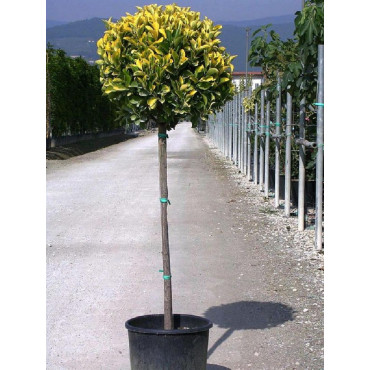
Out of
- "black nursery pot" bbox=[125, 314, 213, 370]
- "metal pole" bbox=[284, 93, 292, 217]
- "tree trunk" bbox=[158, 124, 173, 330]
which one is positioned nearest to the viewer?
"black nursery pot" bbox=[125, 314, 213, 370]

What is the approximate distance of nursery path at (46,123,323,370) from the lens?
5.78 meters

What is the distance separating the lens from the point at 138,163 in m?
25.8

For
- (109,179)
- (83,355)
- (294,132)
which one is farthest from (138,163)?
(83,355)

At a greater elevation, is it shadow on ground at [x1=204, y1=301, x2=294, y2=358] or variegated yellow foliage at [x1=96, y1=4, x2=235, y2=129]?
variegated yellow foliage at [x1=96, y1=4, x2=235, y2=129]

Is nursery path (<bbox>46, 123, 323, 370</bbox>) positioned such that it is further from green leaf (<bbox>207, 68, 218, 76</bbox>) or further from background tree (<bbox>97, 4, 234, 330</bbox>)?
green leaf (<bbox>207, 68, 218, 76</bbox>)

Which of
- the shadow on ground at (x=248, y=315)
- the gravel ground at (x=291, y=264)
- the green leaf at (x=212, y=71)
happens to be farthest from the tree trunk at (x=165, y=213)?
the shadow on ground at (x=248, y=315)

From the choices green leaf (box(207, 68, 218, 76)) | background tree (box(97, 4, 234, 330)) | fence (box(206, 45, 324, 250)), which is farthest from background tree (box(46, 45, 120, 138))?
green leaf (box(207, 68, 218, 76))

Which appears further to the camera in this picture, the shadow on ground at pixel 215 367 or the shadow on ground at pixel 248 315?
the shadow on ground at pixel 248 315

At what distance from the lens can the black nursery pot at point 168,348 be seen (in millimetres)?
4617

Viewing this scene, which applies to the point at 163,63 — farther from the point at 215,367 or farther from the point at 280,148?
the point at 280,148

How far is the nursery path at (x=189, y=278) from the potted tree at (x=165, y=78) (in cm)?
76

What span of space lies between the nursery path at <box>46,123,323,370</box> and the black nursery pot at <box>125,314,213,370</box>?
2.21 feet

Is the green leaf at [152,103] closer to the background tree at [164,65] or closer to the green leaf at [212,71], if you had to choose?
the background tree at [164,65]

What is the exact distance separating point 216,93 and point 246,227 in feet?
22.1
